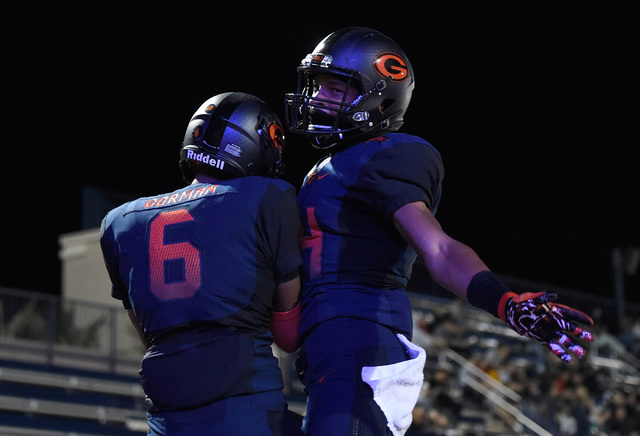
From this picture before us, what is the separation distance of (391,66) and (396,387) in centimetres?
103

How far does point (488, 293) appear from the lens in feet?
7.95

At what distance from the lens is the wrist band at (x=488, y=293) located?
2371mm

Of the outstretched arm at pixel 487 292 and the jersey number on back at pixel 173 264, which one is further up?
the outstretched arm at pixel 487 292

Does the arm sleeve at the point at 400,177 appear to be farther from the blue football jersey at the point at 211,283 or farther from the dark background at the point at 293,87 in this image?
the dark background at the point at 293,87

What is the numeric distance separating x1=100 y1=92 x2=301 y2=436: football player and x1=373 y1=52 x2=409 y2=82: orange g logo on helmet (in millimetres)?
550

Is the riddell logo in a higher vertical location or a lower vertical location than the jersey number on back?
higher

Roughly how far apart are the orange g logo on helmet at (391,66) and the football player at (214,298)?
1.80 ft

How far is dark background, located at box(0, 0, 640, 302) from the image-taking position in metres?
13.2

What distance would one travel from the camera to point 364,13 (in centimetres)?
1259

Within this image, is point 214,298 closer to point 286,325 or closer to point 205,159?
point 286,325

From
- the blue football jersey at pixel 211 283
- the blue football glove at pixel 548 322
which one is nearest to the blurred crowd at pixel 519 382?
the blue football jersey at pixel 211 283

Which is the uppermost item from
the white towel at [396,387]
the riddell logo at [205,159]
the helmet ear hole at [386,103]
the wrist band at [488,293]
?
the helmet ear hole at [386,103]

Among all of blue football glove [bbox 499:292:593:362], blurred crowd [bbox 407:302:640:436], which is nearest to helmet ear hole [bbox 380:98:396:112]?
blue football glove [bbox 499:292:593:362]

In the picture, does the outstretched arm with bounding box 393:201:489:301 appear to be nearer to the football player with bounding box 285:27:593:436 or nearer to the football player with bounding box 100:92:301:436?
the football player with bounding box 285:27:593:436
